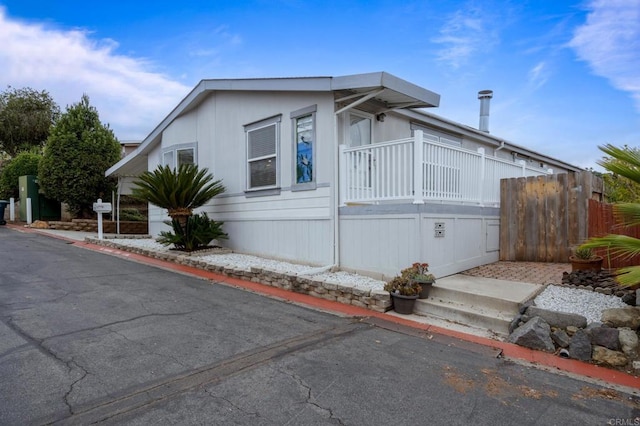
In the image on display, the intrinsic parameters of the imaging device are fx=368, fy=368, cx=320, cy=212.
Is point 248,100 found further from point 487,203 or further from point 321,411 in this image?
point 321,411

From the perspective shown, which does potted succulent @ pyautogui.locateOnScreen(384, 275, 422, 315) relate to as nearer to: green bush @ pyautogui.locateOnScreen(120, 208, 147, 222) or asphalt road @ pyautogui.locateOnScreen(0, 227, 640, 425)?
asphalt road @ pyautogui.locateOnScreen(0, 227, 640, 425)

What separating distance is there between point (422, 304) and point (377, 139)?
4.30 meters

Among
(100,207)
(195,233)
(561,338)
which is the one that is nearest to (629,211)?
(561,338)

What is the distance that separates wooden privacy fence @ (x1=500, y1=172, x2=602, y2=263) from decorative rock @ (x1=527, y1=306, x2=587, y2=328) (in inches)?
128

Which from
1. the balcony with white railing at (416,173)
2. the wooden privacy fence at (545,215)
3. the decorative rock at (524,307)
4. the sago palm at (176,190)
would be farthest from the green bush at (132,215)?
the decorative rock at (524,307)

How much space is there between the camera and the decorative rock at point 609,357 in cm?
354

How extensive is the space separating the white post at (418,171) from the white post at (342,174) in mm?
1522

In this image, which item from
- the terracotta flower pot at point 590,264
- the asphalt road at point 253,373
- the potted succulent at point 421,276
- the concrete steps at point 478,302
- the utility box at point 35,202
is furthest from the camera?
the utility box at point 35,202

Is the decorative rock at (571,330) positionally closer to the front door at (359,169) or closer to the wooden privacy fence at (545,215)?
the wooden privacy fence at (545,215)

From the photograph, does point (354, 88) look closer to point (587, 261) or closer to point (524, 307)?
point (524, 307)

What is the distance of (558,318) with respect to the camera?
4145 millimetres

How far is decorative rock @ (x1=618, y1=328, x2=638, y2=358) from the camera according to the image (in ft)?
11.7

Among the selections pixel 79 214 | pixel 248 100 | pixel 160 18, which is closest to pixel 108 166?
pixel 79 214

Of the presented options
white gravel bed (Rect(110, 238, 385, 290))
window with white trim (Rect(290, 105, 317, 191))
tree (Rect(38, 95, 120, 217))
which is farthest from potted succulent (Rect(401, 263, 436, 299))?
tree (Rect(38, 95, 120, 217))
